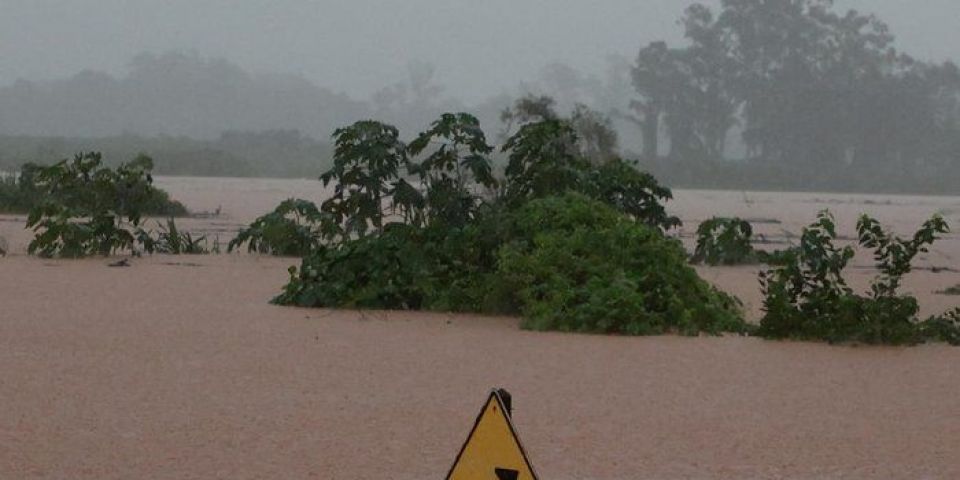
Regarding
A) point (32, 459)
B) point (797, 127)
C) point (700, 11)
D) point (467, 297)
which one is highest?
point (700, 11)

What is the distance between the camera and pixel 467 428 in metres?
7.00

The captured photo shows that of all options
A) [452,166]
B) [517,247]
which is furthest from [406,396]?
[452,166]

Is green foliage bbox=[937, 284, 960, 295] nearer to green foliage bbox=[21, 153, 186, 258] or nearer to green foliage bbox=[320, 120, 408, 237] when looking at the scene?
green foliage bbox=[320, 120, 408, 237]

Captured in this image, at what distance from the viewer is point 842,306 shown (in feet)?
33.8

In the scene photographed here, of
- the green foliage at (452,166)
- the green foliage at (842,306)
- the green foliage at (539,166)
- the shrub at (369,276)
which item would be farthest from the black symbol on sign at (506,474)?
the green foliage at (539,166)

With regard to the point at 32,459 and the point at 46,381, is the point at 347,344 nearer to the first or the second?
the point at 46,381

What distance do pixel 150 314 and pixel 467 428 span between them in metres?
4.69

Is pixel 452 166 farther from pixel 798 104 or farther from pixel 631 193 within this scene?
pixel 798 104

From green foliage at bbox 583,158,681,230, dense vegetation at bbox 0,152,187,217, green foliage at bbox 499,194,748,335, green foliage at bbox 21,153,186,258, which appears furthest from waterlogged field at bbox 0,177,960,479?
dense vegetation at bbox 0,152,187,217

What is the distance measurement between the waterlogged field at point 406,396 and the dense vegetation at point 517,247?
319mm

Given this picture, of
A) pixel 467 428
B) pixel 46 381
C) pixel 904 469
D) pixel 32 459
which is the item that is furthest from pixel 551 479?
pixel 46 381

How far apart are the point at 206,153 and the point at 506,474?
66647 mm

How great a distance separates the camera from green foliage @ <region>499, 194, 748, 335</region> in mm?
10547

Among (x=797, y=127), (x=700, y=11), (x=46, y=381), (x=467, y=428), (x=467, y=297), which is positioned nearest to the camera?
(x=467, y=428)
